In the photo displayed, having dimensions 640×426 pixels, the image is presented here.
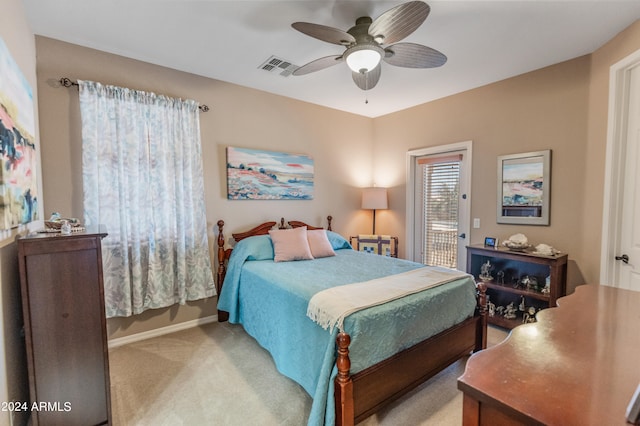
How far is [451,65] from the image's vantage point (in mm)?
2934

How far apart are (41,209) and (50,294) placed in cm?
120

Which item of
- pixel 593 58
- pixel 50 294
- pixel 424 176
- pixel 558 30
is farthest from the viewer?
pixel 424 176

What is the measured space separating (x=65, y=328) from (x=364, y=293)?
1793 millimetres

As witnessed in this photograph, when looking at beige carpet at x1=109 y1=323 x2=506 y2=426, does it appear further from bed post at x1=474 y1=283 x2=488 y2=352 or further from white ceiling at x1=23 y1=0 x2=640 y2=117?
white ceiling at x1=23 y1=0 x2=640 y2=117

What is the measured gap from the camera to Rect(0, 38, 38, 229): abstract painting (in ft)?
4.71

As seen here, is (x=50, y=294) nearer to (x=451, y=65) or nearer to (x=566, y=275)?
(x=451, y=65)

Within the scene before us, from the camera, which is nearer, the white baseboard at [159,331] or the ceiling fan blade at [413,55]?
the ceiling fan blade at [413,55]

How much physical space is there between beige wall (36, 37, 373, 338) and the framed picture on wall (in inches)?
79.8

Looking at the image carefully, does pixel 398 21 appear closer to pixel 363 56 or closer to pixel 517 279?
pixel 363 56

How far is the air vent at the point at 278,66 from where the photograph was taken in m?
2.86

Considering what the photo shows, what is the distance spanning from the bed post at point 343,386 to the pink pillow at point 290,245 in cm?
162

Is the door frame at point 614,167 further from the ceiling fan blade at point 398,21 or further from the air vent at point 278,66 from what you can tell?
the air vent at point 278,66

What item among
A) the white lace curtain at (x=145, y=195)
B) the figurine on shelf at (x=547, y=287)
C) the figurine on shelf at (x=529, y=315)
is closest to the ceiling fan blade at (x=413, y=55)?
the white lace curtain at (x=145, y=195)

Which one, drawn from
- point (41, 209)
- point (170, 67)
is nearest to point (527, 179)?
point (170, 67)
